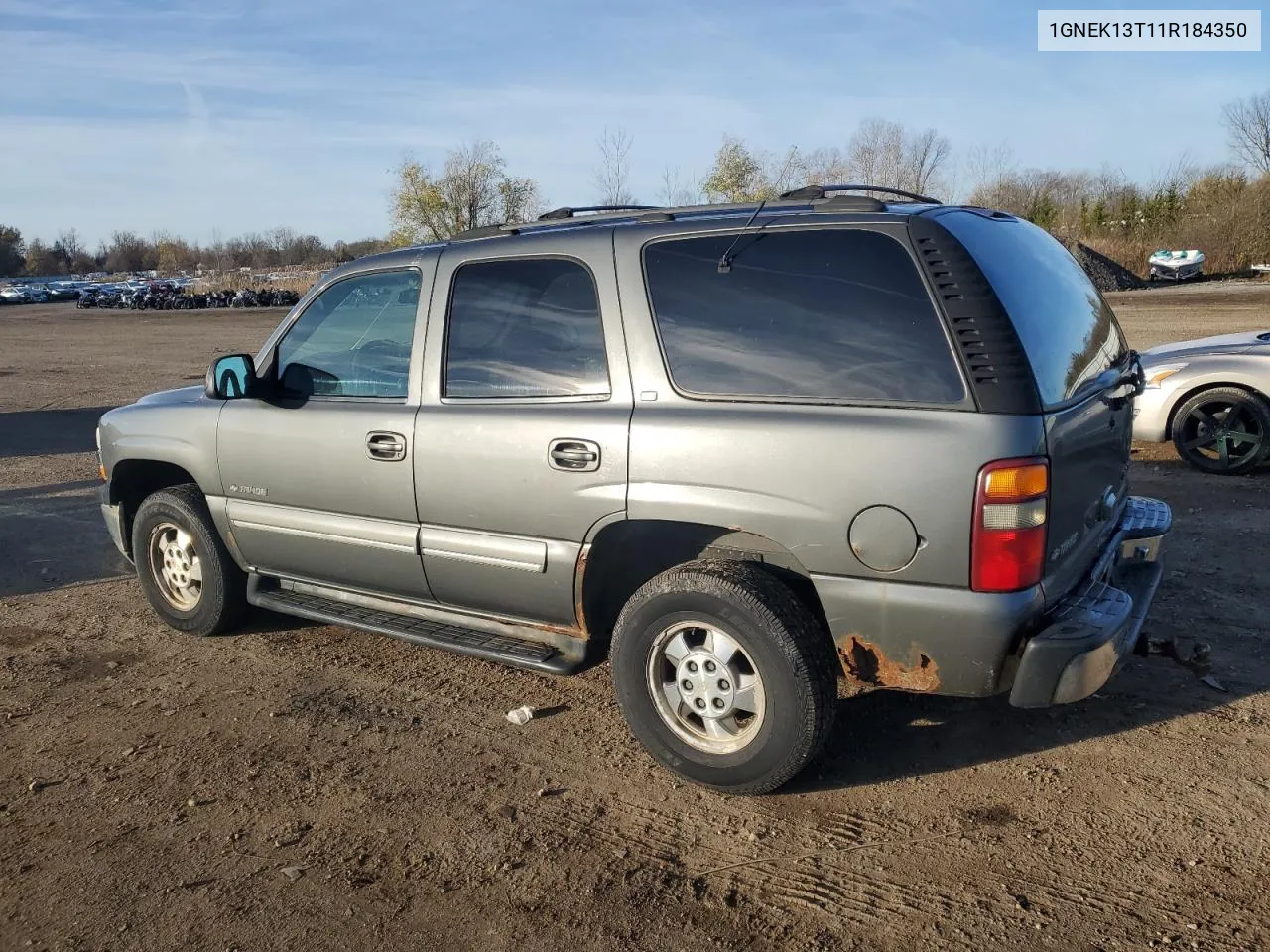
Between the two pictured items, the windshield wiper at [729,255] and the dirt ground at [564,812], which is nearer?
the dirt ground at [564,812]

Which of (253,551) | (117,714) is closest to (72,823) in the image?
(117,714)

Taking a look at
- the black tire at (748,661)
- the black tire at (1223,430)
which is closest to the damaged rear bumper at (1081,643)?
the black tire at (748,661)

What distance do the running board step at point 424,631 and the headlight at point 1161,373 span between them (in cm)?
604

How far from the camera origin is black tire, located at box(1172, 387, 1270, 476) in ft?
25.6

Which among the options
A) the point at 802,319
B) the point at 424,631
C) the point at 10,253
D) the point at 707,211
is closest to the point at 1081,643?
the point at 802,319

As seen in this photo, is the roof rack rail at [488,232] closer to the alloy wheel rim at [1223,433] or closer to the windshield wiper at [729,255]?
the windshield wiper at [729,255]

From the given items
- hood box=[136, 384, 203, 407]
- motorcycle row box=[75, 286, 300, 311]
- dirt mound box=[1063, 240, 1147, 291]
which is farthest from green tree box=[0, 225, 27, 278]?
hood box=[136, 384, 203, 407]

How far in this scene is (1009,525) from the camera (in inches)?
124

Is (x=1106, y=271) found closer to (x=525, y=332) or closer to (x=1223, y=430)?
(x=1223, y=430)

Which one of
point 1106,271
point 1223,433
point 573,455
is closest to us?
point 573,455

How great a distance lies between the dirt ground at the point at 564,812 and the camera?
3.00 metres

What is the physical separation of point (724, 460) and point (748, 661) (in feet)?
2.30

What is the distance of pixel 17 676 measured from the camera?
16.4 feet

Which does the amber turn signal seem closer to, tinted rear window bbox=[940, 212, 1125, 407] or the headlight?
tinted rear window bbox=[940, 212, 1125, 407]
